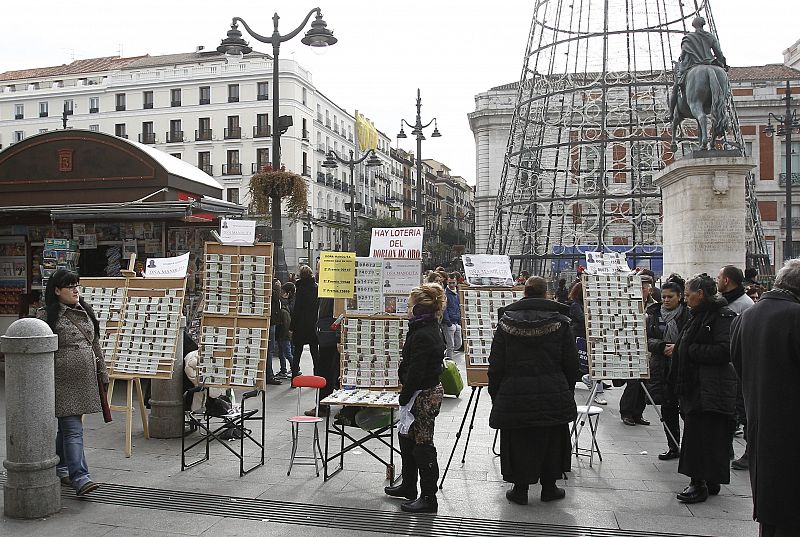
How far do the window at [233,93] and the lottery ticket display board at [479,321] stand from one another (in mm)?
55828

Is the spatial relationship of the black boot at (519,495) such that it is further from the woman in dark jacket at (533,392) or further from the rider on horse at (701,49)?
the rider on horse at (701,49)

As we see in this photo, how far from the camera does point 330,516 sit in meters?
5.34

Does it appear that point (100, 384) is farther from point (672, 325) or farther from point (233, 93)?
point (233, 93)

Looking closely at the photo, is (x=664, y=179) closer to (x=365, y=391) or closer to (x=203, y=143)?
(x=365, y=391)

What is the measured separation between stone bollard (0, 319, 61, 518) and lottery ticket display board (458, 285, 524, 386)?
3659mm

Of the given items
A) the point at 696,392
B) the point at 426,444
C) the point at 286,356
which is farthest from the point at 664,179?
the point at 426,444

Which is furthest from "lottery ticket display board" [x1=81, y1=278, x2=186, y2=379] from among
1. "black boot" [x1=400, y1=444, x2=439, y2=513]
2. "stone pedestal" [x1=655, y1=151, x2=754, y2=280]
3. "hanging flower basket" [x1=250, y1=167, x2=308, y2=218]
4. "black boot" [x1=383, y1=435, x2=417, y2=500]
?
"stone pedestal" [x1=655, y1=151, x2=754, y2=280]

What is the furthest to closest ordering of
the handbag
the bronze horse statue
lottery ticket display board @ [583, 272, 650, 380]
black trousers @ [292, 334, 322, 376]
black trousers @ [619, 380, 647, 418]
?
the bronze horse statue < black trousers @ [292, 334, 322, 376] < black trousers @ [619, 380, 647, 418] < lottery ticket display board @ [583, 272, 650, 380] < the handbag

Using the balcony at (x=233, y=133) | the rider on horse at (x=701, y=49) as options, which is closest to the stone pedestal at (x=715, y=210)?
the rider on horse at (x=701, y=49)

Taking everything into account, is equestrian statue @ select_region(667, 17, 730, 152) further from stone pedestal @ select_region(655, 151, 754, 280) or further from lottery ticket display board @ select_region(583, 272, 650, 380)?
lottery ticket display board @ select_region(583, 272, 650, 380)

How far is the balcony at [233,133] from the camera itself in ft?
194

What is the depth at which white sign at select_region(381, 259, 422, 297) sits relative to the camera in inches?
289

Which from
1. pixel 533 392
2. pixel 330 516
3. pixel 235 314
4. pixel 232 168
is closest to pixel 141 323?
pixel 235 314

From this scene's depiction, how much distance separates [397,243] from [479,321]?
1.16 m
